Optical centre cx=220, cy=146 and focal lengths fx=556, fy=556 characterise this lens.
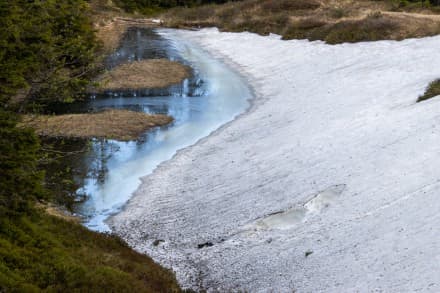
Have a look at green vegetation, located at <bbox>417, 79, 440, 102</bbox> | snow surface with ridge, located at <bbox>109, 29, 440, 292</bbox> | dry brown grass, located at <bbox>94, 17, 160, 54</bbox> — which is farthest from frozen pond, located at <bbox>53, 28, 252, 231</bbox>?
green vegetation, located at <bbox>417, 79, 440, 102</bbox>

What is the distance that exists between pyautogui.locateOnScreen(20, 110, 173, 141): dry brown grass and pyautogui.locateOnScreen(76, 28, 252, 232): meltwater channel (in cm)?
81

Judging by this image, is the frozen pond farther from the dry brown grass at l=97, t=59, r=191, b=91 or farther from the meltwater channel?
the dry brown grass at l=97, t=59, r=191, b=91

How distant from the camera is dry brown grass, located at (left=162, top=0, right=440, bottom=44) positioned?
4241cm

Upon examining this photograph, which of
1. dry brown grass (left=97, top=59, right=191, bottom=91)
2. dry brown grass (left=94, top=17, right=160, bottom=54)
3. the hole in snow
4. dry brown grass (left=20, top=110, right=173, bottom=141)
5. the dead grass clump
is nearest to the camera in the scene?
the hole in snow

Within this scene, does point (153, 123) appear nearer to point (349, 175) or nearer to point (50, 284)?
point (349, 175)

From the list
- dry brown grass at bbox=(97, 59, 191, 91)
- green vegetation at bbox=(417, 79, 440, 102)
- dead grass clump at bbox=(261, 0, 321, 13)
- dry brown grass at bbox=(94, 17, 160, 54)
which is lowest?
dry brown grass at bbox=(97, 59, 191, 91)

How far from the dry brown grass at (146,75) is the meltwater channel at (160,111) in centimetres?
117

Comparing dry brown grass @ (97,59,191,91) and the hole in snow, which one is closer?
the hole in snow

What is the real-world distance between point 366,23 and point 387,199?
30227 mm

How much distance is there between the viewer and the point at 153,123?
32.5 meters

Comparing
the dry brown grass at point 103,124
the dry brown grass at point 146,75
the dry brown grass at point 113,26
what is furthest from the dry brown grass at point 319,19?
the dry brown grass at point 103,124

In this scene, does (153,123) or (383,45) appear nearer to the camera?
(153,123)

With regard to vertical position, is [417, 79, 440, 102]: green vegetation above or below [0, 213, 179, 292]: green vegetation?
above

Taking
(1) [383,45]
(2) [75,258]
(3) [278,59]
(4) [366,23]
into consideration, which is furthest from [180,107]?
(2) [75,258]
